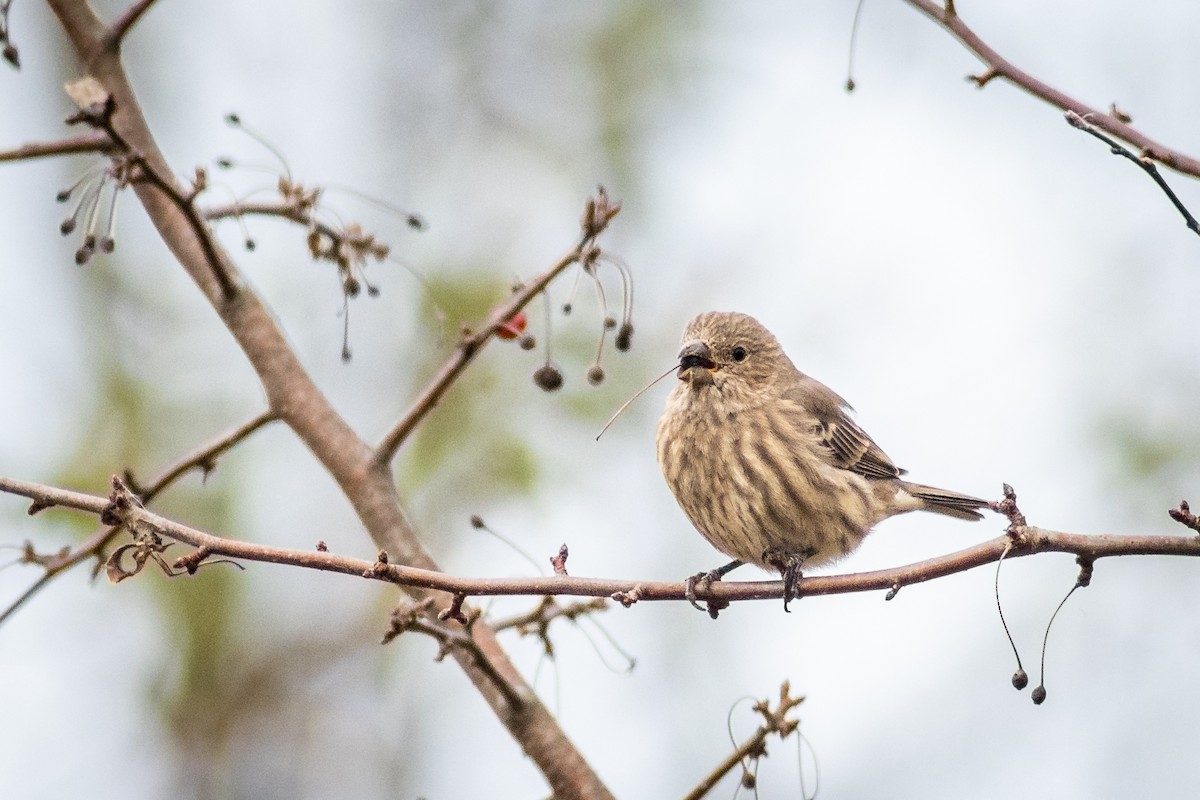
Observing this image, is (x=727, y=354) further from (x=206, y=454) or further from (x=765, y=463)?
(x=206, y=454)

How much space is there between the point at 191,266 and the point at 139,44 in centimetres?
816

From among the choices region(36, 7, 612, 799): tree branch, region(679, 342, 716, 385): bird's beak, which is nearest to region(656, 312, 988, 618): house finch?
region(679, 342, 716, 385): bird's beak

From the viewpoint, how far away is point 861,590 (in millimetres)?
3537

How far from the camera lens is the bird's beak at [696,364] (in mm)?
5480

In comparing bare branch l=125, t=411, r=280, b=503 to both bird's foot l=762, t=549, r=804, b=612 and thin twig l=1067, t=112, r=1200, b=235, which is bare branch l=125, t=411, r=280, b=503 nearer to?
bird's foot l=762, t=549, r=804, b=612

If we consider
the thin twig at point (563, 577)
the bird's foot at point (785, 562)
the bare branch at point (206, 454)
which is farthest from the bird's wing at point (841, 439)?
the bare branch at point (206, 454)

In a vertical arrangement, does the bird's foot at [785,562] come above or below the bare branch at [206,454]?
below

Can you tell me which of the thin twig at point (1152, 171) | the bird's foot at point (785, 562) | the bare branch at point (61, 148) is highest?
the bare branch at point (61, 148)

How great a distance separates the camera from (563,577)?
3371mm

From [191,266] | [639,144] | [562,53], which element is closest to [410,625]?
[191,266]

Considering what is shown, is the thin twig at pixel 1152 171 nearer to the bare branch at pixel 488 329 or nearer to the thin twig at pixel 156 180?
the bare branch at pixel 488 329

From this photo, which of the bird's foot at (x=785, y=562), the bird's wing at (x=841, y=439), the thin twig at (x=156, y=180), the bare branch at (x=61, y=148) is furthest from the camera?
the bird's wing at (x=841, y=439)

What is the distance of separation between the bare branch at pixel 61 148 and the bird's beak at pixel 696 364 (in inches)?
104

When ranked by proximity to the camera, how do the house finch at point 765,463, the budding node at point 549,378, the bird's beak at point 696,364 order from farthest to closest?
the bird's beak at point 696,364
the house finch at point 765,463
the budding node at point 549,378
